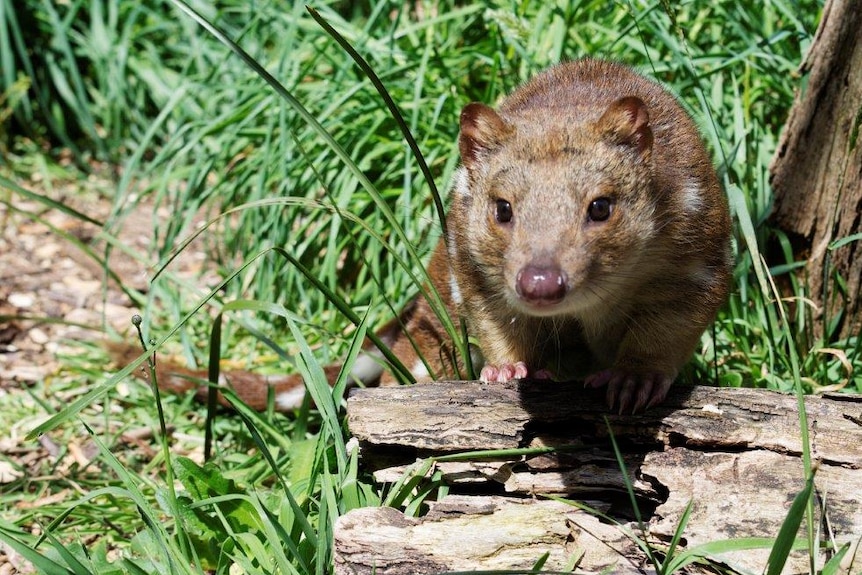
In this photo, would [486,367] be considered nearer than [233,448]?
Yes

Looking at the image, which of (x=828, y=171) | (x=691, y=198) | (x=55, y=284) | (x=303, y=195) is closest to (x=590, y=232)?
(x=691, y=198)

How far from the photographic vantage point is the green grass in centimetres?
360

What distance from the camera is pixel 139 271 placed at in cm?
634

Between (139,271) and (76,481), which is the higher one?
(139,271)

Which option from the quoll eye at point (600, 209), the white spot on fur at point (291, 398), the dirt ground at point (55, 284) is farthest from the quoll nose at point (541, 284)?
the dirt ground at point (55, 284)

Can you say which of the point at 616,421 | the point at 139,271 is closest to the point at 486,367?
the point at 616,421

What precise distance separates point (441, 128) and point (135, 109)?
272 cm

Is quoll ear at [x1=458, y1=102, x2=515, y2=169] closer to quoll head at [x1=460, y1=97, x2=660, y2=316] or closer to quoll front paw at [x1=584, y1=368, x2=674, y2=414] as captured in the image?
quoll head at [x1=460, y1=97, x2=660, y2=316]

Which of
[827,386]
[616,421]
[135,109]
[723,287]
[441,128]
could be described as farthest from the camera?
[135,109]

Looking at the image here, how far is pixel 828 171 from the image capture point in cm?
439

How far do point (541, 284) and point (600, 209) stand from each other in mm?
449

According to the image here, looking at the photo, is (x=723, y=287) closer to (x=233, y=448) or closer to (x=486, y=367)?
(x=486, y=367)

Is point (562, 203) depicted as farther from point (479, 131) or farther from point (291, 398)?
point (291, 398)

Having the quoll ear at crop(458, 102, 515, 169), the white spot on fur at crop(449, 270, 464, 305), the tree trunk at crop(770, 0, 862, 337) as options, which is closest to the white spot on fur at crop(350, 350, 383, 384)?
the white spot on fur at crop(449, 270, 464, 305)
